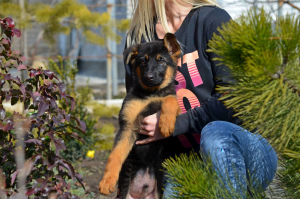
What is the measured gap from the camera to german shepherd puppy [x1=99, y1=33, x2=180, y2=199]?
112 inches

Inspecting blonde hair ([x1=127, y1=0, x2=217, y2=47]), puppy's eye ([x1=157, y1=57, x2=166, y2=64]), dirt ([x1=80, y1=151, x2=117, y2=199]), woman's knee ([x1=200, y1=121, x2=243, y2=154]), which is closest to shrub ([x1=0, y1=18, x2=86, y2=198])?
woman's knee ([x1=200, y1=121, x2=243, y2=154])

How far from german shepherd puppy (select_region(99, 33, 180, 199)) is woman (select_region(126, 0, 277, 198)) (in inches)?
3.7

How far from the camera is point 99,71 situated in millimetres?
11367

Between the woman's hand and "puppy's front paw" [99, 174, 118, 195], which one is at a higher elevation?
the woman's hand

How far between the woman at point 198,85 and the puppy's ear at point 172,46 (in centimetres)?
6

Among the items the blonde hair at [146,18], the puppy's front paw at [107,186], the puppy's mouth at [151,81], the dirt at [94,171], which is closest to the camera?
the puppy's front paw at [107,186]

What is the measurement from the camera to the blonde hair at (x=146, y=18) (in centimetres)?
311

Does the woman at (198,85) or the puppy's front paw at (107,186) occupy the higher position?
the woman at (198,85)

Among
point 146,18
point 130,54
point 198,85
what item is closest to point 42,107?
point 130,54

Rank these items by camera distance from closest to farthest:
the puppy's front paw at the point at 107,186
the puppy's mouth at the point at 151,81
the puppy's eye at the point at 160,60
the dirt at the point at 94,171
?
the puppy's front paw at the point at 107,186 → the puppy's mouth at the point at 151,81 → the puppy's eye at the point at 160,60 → the dirt at the point at 94,171

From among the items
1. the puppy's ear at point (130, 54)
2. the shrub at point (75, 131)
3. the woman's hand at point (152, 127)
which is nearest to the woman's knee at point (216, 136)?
the woman's hand at point (152, 127)

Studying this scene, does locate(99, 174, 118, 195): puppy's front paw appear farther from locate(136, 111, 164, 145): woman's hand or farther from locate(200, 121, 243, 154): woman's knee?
locate(200, 121, 243, 154): woman's knee

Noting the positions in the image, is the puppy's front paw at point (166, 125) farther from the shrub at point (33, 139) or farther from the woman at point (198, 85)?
the shrub at point (33, 139)

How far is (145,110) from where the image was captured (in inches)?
113
